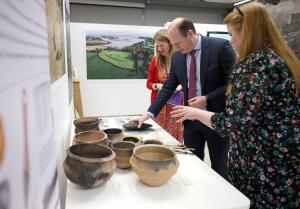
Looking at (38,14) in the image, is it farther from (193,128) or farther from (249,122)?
(193,128)

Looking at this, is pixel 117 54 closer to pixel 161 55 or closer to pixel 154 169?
pixel 161 55

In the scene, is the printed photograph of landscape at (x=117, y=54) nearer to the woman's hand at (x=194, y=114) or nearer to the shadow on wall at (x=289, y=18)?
the shadow on wall at (x=289, y=18)

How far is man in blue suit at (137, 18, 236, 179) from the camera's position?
1.67m

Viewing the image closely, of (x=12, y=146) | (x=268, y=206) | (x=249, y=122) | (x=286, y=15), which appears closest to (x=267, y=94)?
(x=249, y=122)

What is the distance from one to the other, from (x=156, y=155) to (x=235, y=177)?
40 cm

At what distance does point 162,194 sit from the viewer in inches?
34.7

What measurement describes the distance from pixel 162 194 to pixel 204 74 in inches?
39.4

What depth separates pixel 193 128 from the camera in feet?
5.91

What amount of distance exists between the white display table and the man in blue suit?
66cm

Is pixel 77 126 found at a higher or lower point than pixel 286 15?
lower

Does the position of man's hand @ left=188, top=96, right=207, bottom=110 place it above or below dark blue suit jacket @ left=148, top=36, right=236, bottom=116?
below

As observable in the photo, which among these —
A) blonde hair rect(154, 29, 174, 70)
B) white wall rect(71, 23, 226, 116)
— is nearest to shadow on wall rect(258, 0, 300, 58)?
blonde hair rect(154, 29, 174, 70)

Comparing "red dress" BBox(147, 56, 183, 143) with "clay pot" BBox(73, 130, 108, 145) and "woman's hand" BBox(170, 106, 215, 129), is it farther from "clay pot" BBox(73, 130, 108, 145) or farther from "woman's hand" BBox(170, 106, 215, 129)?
"clay pot" BBox(73, 130, 108, 145)

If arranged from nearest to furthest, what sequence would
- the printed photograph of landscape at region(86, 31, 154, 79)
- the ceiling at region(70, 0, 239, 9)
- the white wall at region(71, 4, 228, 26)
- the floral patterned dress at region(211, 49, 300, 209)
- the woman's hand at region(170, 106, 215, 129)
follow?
the floral patterned dress at region(211, 49, 300, 209) → the woman's hand at region(170, 106, 215, 129) → the printed photograph of landscape at region(86, 31, 154, 79) → the ceiling at region(70, 0, 239, 9) → the white wall at region(71, 4, 228, 26)
